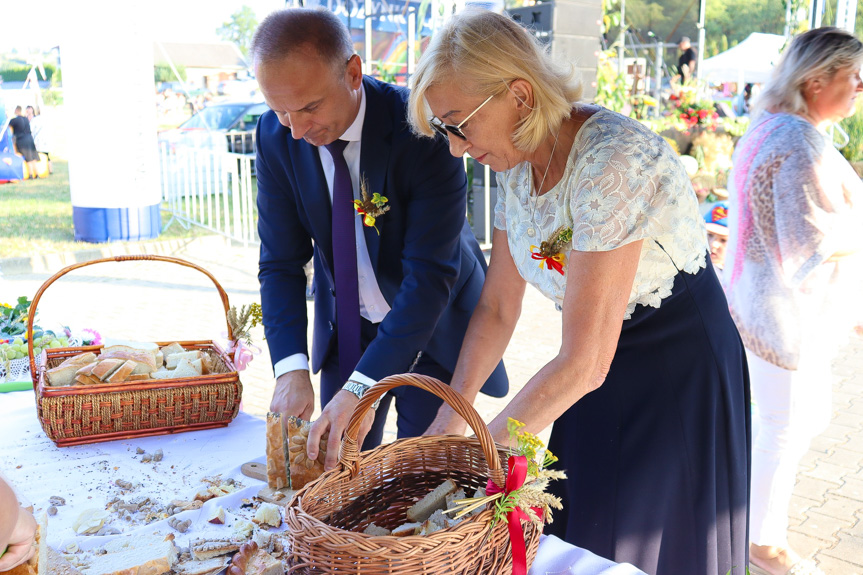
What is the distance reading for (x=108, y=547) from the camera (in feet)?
4.75

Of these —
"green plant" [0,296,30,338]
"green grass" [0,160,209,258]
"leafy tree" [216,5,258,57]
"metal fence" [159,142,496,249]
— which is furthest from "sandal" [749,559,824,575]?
"leafy tree" [216,5,258,57]

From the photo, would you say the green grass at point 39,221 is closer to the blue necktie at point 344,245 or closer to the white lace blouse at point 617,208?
the blue necktie at point 344,245

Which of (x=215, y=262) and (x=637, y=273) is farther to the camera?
(x=215, y=262)

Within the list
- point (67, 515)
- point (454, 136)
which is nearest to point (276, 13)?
point (454, 136)

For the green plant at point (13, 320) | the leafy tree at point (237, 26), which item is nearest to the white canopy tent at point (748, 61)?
the green plant at point (13, 320)

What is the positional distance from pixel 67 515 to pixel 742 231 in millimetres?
2237

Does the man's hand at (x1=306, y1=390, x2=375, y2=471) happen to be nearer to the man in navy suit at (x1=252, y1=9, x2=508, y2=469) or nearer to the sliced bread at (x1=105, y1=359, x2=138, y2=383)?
the man in navy suit at (x1=252, y1=9, x2=508, y2=469)

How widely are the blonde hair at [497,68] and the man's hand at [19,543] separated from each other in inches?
40.8

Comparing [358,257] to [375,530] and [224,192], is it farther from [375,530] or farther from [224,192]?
[224,192]

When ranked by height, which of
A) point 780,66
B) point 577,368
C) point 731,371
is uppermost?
point 780,66

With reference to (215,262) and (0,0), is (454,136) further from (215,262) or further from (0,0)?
(0,0)

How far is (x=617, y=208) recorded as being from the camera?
146 centimetres

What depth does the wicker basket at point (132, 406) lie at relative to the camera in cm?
185

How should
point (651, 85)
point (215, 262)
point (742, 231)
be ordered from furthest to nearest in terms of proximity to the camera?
point (651, 85), point (215, 262), point (742, 231)
